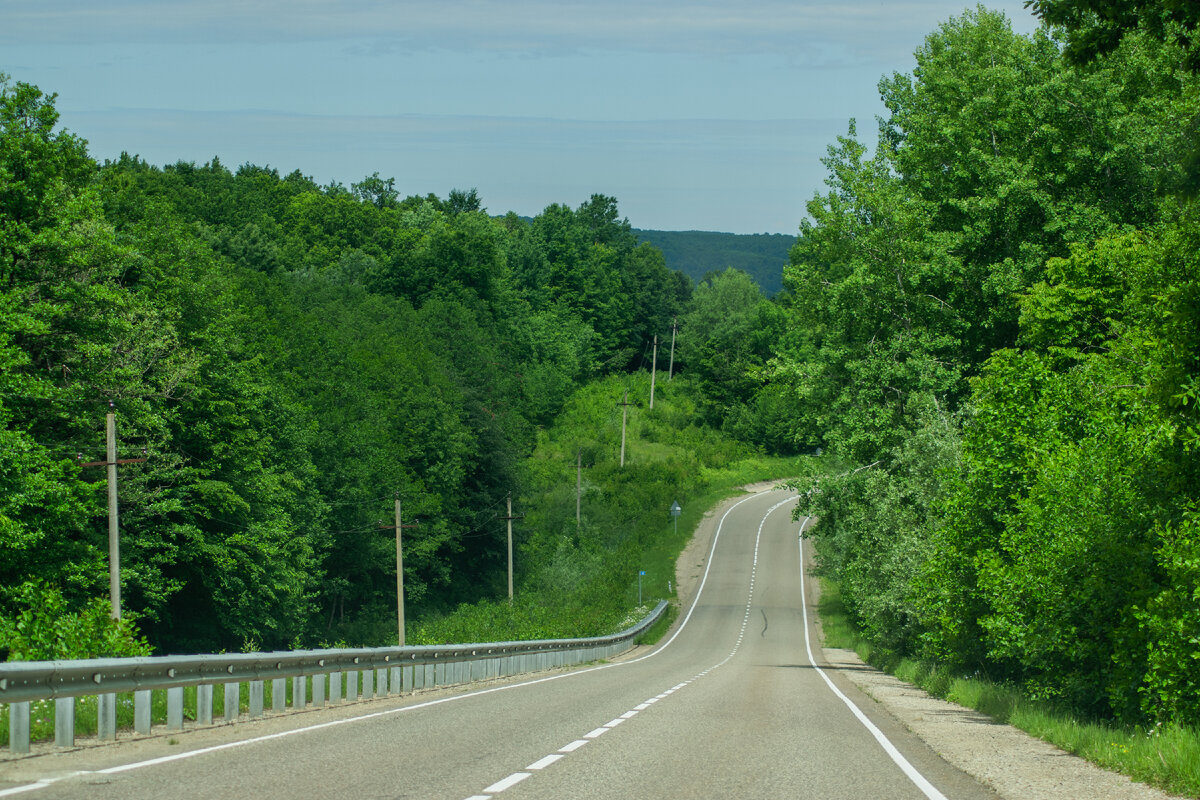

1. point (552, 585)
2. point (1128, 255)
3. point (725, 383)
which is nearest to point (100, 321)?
point (1128, 255)

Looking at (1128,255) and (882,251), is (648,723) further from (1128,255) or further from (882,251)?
(882,251)

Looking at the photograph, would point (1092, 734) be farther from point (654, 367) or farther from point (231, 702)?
point (654, 367)

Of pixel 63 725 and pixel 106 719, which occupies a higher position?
pixel 63 725

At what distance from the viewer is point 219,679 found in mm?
13461

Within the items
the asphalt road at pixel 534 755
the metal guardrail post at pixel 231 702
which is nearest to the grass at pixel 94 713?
the metal guardrail post at pixel 231 702

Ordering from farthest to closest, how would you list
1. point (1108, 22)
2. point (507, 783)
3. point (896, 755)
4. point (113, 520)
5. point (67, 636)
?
point (113, 520), point (67, 636), point (1108, 22), point (896, 755), point (507, 783)

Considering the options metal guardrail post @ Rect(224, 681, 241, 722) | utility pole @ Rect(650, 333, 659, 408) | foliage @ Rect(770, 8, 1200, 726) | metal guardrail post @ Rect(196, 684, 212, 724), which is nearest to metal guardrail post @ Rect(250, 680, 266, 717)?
metal guardrail post @ Rect(224, 681, 241, 722)

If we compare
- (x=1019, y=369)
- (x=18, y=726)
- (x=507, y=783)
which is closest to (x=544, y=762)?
(x=507, y=783)

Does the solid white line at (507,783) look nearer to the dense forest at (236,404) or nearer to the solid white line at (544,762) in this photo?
the solid white line at (544,762)

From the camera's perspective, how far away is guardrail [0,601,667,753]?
388 inches

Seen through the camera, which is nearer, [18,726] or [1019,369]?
[18,726]

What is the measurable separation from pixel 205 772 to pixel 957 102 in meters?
38.4

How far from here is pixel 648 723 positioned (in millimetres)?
14664

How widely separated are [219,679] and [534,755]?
4.57 meters
